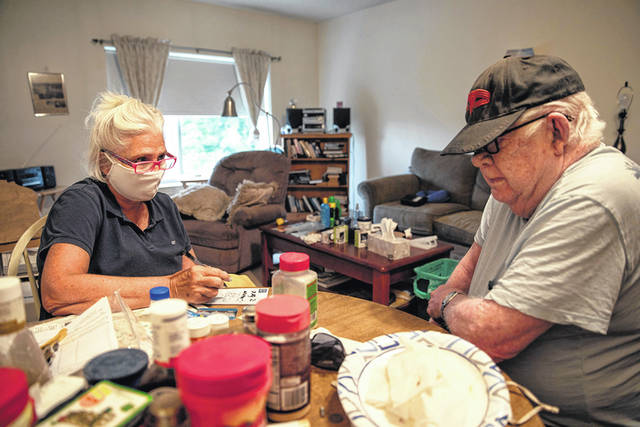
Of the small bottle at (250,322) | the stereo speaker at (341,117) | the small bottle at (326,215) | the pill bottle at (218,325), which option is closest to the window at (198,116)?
the stereo speaker at (341,117)

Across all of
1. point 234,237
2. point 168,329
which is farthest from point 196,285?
point 234,237

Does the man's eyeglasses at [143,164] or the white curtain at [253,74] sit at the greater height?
the white curtain at [253,74]

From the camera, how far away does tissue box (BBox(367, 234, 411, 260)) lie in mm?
2186

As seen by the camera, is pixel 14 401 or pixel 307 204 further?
pixel 307 204

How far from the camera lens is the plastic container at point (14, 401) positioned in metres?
0.42

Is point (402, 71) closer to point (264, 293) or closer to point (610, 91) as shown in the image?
point (610, 91)

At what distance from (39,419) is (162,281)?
1.99ft

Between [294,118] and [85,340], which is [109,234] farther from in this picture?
[294,118]

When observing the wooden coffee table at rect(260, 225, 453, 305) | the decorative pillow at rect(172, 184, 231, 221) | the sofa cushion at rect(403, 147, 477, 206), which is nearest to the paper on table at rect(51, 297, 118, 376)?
Answer: the wooden coffee table at rect(260, 225, 453, 305)

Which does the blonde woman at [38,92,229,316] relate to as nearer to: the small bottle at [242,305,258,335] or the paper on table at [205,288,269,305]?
the paper on table at [205,288,269,305]

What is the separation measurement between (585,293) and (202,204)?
10.8 ft

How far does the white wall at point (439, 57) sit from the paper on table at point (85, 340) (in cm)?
410

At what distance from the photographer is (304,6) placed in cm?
510

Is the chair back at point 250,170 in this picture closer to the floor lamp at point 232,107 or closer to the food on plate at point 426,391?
the floor lamp at point 232,107
